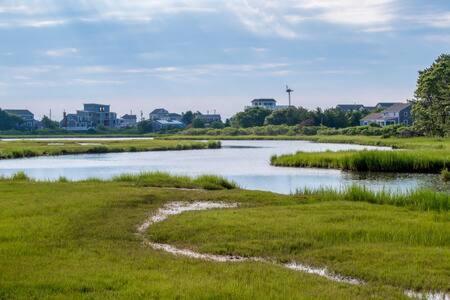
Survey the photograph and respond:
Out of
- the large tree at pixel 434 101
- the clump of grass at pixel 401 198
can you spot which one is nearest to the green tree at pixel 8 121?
the large tree at pixel 434 101

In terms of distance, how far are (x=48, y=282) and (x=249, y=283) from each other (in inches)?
138

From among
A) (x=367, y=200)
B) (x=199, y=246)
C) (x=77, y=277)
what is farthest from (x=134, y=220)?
(x=367, y=200)

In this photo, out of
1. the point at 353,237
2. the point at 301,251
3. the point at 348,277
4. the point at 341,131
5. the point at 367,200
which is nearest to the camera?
the point at 348,277

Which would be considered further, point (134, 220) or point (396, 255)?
point (134, 220)

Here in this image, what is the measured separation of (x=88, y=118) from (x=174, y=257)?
17386cm

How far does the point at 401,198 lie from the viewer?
21.8 meters

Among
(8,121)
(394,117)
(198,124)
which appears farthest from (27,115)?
(394,117)

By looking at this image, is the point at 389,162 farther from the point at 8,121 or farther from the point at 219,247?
the point at 8,121

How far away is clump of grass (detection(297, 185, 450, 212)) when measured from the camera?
67.2 feet

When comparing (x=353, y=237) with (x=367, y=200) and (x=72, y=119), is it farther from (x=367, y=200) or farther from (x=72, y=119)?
(x=72, y=119)

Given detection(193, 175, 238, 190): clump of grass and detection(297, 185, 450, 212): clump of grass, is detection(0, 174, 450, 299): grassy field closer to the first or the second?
detection(297, 185, 450, 212): clump of grass

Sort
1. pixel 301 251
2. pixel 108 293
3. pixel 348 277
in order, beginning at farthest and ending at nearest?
pixel 301 251, pixel 348 277, pixel 108 293

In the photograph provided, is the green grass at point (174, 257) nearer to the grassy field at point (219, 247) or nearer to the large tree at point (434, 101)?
the grassy field at point (219, 247)

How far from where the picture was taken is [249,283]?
1103cm
